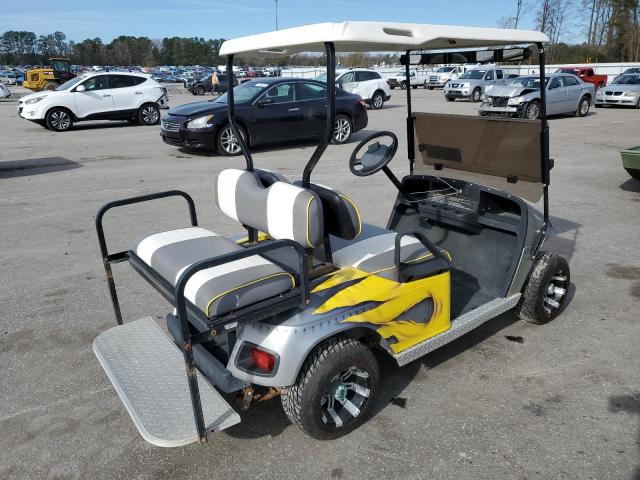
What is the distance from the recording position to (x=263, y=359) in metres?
2.44

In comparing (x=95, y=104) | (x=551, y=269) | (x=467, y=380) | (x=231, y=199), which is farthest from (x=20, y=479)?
(x=95, y=104)

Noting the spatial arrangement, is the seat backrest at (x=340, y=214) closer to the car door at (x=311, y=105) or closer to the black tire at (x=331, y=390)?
the black tire at (x=331, y=390)

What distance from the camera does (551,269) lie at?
3.64m

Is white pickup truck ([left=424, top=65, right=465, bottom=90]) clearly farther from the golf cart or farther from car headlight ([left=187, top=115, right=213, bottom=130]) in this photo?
the golf cart

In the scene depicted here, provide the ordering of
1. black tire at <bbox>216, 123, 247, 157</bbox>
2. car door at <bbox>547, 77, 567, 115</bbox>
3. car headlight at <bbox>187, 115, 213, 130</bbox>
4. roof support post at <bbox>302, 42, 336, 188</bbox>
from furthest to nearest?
car door at <bbox>547, 77, 567, 115</bbox> < black tire at <bbox>216, 123, 247, 157</bbox> < car headlight at <bbox>187, 115, 213, 130</bbox> < roof support post at <bbox>302, 42, 336, 188</bbox>

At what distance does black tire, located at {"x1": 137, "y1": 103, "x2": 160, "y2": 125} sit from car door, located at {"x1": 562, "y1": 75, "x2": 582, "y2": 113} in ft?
42.5

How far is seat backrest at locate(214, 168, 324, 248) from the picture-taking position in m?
2.54

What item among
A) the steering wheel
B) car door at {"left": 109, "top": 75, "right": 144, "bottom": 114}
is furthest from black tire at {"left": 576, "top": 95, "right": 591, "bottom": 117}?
the steering wheel

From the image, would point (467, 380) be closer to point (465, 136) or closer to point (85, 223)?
point (465, 136)

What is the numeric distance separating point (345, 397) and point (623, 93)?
21172 millimetres

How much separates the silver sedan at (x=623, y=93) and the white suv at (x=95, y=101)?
54.4 feet

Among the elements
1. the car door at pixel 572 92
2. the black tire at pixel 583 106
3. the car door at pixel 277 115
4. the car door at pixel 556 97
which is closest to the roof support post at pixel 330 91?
the car door at pixel 277 115

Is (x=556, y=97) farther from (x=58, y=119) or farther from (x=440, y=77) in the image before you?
(x=440, y=77)

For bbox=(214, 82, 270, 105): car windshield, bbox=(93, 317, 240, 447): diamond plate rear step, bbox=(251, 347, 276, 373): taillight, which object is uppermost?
bbox=(214, 82, 270, 105): car windshield
